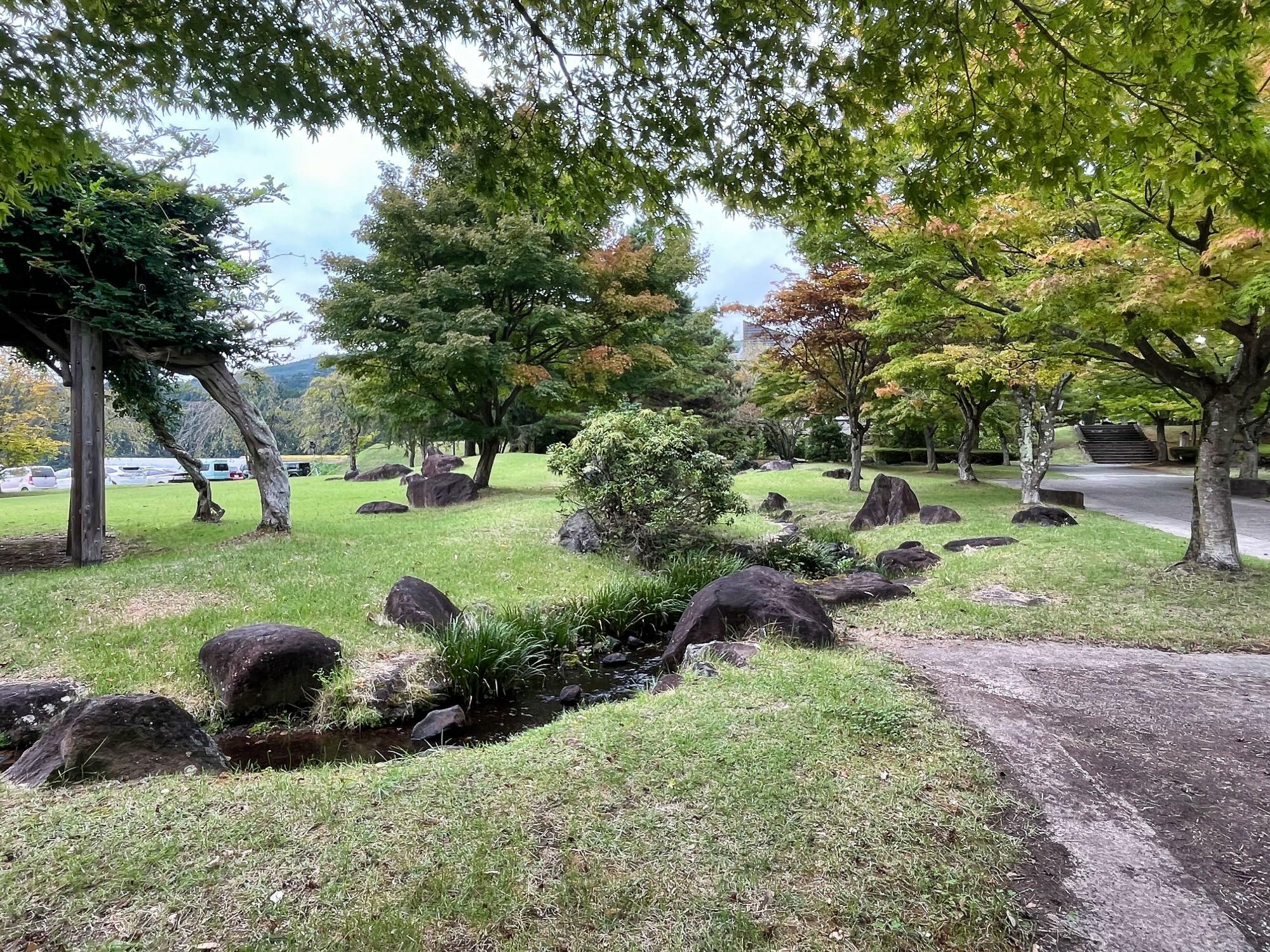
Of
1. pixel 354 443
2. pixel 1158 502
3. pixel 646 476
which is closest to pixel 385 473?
pixel 354 443

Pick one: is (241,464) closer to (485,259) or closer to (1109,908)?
(485,259)

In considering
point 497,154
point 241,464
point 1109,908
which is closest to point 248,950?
point 1109,908

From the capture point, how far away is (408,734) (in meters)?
4.66

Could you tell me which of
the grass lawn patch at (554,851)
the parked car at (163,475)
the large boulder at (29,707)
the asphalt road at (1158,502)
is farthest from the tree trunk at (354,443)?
the grass lawn patch at (554,851)

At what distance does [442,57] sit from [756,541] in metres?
8.60

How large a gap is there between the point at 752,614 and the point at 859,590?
2.08 meters

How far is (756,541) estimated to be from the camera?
1064 centimetres

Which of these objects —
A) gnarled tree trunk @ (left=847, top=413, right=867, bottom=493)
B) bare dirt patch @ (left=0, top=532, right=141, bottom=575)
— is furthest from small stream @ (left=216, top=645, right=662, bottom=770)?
gnarled tree trunk @ (left=847, top=413, right=867, bottom=493)

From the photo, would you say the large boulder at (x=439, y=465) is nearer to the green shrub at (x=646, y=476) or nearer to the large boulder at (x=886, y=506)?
the green shrub at (x=646, y=476)

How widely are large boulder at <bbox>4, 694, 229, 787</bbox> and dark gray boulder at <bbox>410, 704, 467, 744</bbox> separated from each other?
4.10 ft

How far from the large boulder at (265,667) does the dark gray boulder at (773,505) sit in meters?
11.1

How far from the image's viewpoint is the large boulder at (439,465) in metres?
20.2

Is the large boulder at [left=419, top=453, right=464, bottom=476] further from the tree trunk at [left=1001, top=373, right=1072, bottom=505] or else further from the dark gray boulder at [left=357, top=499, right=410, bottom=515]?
the tree trunk at [left=1001, top=373, right=1072, bottom=505]

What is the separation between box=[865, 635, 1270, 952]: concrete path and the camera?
2.23m
